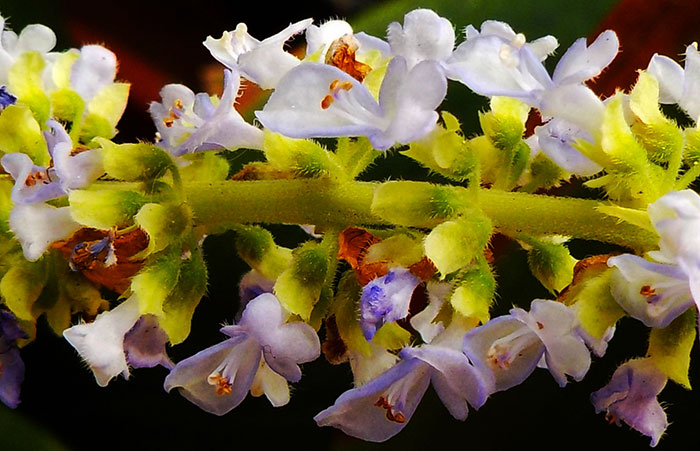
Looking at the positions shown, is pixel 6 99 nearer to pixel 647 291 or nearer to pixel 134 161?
pixel 134 161

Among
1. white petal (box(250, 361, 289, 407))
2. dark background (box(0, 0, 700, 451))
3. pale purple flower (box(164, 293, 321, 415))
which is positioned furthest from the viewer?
dark background (box(0, 0, 700, 451))

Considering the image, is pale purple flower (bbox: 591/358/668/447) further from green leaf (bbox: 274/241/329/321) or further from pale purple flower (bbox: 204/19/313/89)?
pale purple flower (bbox: 204/19/313/89)

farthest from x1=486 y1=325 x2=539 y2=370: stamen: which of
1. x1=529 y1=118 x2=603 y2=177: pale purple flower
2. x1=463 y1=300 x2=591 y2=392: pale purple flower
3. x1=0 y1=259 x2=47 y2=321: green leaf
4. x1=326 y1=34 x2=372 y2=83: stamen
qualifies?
x1=0 y1=259 x2=47 y2=321: green leaf

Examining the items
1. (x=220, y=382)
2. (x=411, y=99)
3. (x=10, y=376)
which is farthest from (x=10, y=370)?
(x=411, y=99)

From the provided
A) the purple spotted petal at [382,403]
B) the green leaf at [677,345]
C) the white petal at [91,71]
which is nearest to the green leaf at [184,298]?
the purple spotted petal at [382,403]

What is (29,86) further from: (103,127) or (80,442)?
(80,442)

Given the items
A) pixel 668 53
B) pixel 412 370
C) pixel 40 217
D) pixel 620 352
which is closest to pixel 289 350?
pixel 412 370
